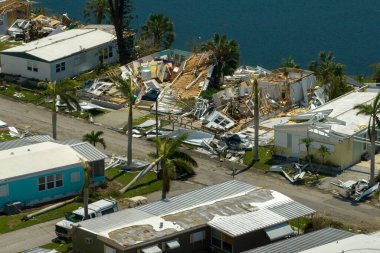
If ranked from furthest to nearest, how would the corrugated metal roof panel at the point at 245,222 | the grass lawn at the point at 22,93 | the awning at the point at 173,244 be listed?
the grass lawn at the point at 22,93, the corrugated metal roof panel at the point at 245,222, the awning at the point at 173,244

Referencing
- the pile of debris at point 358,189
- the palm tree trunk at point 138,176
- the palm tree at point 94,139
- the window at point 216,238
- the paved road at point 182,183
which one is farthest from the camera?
the palm tree at point 94,139

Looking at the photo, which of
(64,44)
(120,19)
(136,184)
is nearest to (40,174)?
(136,184)

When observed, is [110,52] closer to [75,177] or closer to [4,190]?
[75,177]

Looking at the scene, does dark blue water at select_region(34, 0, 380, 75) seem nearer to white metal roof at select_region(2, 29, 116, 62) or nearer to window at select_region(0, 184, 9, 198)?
white metal roof at select_region(2, 29, 116, 62)

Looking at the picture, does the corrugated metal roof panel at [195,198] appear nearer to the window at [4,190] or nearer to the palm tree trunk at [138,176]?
the palm tree trunk at [138,176]

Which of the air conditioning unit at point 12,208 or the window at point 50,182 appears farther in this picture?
the window at point 50,182

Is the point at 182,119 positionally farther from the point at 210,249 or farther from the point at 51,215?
the point at 210,249

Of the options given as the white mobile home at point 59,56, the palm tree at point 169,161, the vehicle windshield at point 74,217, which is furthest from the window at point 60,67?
the vehicle windshield at point 74,217
